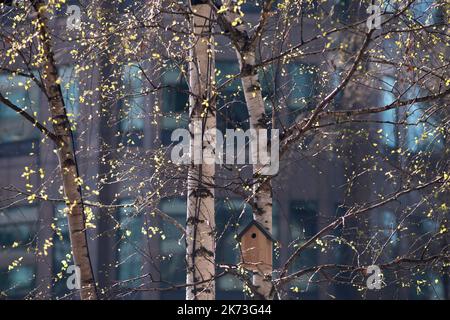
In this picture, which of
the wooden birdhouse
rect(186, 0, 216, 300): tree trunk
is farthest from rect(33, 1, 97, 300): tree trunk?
the wooden birdhouse

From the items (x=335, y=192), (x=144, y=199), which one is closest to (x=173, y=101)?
(x=144, y=199)

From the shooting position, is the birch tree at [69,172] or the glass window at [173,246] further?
the glass window at [173,246]

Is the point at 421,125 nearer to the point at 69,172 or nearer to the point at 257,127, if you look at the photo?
the point at 257,127

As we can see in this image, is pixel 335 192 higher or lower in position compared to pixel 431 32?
higher

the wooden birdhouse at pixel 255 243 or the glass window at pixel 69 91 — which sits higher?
the glass window at pixel 69 91

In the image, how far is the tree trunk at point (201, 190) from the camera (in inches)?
300

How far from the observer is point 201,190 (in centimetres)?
773

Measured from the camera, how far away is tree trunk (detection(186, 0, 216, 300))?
762 cm

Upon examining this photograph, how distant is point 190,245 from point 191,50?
1.65 m

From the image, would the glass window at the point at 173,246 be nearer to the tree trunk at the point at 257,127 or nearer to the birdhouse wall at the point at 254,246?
the tree trunk at the point at 257,127

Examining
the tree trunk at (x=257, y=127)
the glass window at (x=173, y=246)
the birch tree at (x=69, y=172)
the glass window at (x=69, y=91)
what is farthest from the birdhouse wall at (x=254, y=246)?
the glass window at (x=173, y=246)

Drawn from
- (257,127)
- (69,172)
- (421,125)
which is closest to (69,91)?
(69,172)

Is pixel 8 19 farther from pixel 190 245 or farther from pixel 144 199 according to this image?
pixel 190 245

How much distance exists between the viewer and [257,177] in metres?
7.82
